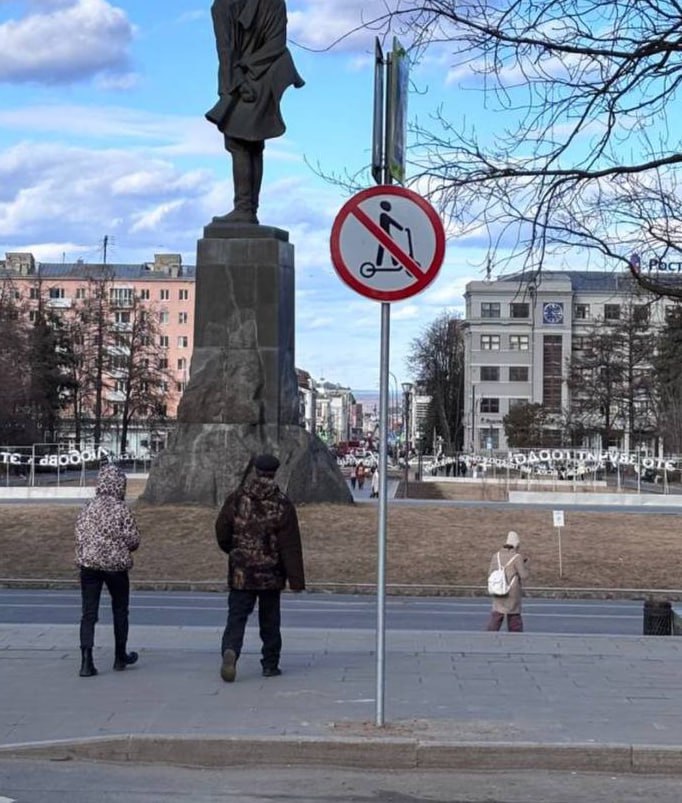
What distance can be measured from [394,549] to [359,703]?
60.8 feet

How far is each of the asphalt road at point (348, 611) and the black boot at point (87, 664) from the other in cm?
610

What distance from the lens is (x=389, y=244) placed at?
8.48m

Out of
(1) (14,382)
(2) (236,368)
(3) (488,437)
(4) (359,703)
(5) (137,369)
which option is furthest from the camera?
(3) (488,437)

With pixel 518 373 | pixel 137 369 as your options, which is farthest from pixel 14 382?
pixel 518 373

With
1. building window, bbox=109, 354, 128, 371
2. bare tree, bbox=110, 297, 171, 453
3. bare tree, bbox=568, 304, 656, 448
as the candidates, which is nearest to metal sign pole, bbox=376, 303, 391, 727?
bare tree, bbox=110, 297, 171, 453

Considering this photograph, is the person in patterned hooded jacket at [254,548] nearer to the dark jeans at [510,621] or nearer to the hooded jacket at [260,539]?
the hooded jacket at [260,539]

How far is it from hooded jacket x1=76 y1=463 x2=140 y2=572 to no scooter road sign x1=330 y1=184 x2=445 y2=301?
3.14 metres

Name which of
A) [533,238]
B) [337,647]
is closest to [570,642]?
[337,647]

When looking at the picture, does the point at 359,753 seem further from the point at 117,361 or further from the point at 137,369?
the point at 117,361

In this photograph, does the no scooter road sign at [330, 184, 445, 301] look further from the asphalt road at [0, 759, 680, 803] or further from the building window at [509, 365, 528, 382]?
the building window at [509, 365, 528, 382]

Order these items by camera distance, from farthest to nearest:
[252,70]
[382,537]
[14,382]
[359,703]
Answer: [14,382], [252,70], [359,703], [382,537]

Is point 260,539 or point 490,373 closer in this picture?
point 260,539

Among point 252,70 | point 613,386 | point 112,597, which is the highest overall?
point 252,70

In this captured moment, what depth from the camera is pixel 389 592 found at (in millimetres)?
24328
